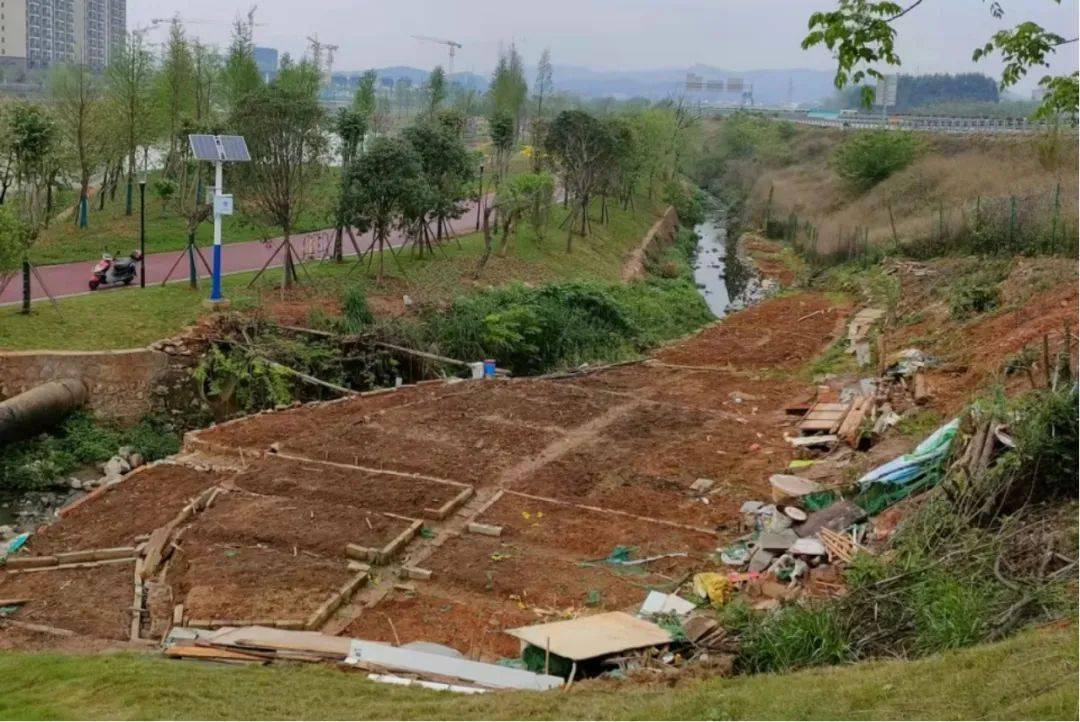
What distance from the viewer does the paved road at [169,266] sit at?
2111 cm

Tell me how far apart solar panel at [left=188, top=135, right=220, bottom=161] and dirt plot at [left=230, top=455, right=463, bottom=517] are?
7.16 meters

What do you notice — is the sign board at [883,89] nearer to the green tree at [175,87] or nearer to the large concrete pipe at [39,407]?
the large concrete pipe at [39,407]

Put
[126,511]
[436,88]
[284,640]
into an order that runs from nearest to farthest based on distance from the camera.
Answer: [284,640] → [126,511] → [436,88]

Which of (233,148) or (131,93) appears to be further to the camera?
(131,93)

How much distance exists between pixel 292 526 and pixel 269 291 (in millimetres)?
11309

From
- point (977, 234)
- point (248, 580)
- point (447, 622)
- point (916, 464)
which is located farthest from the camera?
point (977, 234)

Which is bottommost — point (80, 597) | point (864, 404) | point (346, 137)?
point (80, 597)

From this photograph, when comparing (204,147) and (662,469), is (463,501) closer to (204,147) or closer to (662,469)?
(662,469)

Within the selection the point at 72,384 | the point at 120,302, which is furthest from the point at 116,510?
the point at 120,302

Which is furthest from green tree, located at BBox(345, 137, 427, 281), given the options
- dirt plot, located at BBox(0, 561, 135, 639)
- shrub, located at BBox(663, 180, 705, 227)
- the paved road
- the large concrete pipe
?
shrub, located at BBox(663, 180, 705, 227)

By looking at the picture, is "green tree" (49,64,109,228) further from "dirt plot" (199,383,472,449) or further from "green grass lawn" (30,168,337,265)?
"dirt plot" (199,383,472,449)

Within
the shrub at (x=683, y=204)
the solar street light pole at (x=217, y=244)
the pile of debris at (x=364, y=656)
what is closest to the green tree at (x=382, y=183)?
the solar street light pole at (x=217, y=244)

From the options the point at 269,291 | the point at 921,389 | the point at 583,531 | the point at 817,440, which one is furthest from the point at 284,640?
the point at 269,291

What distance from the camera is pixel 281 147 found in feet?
73.3
